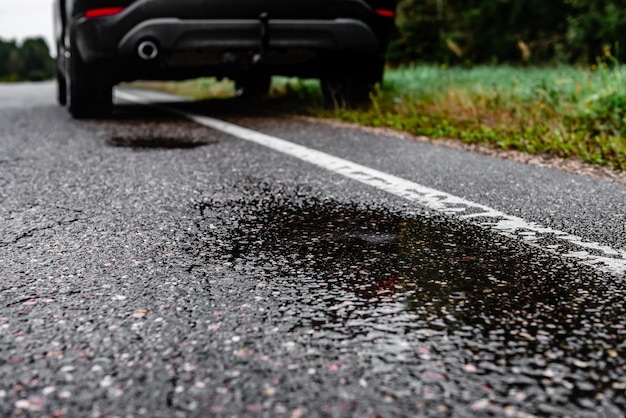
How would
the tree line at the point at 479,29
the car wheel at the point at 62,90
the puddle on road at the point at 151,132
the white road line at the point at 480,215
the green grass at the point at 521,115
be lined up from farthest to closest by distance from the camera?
the tree line at the point at 479,29
the car wheel at the point at 62,90
the puddle on road at the point at 151,132
the green grass at the point at 521,115
the white road line at the point at 480,215

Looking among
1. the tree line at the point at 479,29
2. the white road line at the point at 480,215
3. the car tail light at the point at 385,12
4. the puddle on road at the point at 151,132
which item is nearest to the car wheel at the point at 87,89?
the puddle on road at the point at 151,132

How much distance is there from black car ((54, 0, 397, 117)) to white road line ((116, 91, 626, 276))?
179cm

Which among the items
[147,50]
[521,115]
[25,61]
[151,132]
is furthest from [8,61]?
[521,115]

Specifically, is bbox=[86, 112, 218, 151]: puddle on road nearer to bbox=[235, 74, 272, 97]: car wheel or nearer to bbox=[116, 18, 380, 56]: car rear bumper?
bbox=[116, 18, 380, 56]: car rear bumper

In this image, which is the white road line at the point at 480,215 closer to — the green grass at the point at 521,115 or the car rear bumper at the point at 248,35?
the green grass at the point at 521,115

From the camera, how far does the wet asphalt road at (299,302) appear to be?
54.7 inches

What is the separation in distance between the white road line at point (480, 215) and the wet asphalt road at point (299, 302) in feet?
0.23

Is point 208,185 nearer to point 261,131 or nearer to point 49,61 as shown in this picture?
point 261,131

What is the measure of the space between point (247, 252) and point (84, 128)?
4.14 meters

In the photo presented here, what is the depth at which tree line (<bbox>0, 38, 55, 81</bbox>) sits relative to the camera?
117 m

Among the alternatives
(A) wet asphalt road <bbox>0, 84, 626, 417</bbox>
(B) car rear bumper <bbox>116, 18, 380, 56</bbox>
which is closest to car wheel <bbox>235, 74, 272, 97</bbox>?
(B) car rear bumper <bbox>116, 18, 380, 56</bbox>

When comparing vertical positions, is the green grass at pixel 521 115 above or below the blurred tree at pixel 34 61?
above

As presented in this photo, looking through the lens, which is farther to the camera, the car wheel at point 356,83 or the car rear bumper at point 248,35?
the car wheel at point 356,83

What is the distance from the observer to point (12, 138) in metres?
5.62
